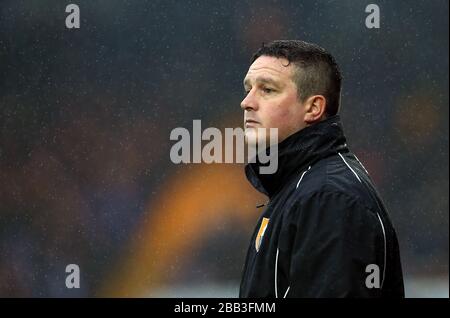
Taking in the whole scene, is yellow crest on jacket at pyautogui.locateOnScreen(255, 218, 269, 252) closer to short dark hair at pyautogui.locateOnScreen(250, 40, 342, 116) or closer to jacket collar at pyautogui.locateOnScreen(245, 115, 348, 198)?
jacket collar at pyautogui.locateOnScreen(245, 115, 348, 198)

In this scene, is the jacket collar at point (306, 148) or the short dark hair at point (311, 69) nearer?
the jacket collar at point (306, 148)

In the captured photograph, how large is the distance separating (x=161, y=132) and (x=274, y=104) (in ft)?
15.8

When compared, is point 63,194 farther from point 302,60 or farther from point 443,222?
point 302,60

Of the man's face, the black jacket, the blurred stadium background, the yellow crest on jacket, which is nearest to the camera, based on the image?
the black jacket

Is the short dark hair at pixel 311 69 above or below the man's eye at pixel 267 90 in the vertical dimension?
above

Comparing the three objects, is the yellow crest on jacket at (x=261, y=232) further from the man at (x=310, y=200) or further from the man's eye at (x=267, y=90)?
the man's eye at (x=267, y=90)

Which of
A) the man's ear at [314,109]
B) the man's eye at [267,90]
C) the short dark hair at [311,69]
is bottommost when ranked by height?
the man's ear at [314,109]

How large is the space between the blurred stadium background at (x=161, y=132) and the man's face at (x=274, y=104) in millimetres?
4636

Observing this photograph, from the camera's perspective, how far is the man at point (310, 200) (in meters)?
1.69

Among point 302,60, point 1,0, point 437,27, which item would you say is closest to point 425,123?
point 437,27

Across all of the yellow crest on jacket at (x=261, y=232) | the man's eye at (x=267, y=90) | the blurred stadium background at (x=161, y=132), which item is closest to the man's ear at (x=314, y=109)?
the man's eye at (x=267, y=90)

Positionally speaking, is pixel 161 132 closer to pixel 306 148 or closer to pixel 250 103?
pixel 250 103

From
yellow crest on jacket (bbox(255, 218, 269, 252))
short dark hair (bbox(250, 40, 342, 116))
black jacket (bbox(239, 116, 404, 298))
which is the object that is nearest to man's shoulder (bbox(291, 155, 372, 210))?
black jacket (bbox(239, 116, 404, 298))

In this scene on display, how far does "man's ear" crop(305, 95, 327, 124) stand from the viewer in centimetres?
212
